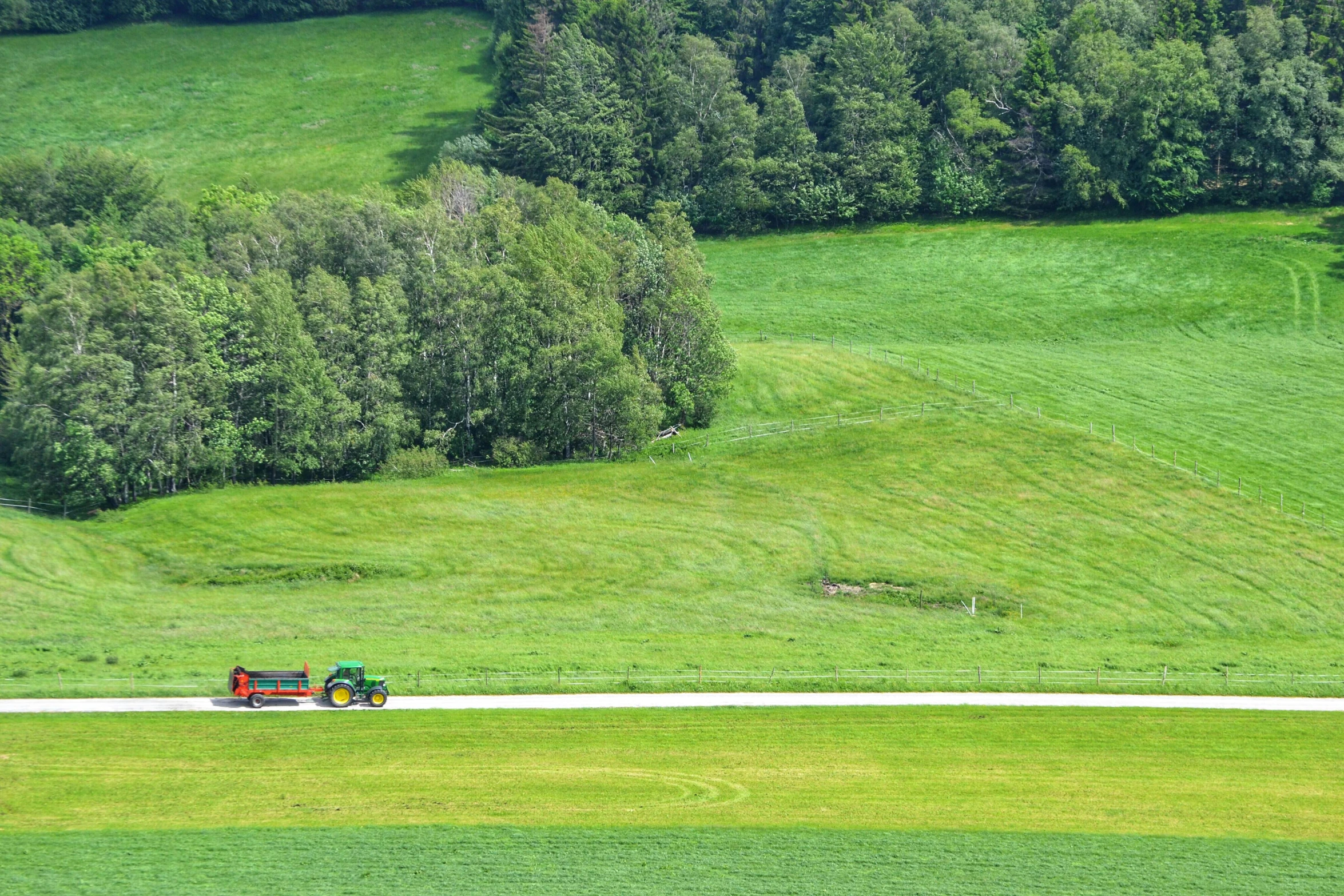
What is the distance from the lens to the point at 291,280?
97.9 metres

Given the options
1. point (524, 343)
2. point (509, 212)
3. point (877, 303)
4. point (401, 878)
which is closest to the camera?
point (401, 878)

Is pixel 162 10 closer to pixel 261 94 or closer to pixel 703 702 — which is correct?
pixel 261 94

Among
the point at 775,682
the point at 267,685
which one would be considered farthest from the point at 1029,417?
the point at 267,685

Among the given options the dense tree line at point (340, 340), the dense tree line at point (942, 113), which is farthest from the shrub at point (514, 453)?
the dense tree line at point (942, 113)

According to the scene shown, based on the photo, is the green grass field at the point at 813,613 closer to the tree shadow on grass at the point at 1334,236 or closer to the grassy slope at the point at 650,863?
the grassy slope at the point at 650,863

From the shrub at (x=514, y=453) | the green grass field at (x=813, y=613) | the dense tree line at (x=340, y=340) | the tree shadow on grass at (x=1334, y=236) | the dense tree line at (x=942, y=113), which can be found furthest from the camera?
the dense tree line at (x=942, y=113)

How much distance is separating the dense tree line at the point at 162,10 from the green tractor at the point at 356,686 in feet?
479

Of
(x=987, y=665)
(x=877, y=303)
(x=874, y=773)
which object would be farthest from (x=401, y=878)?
(x=877, y=303)

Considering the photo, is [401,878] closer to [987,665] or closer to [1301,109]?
[987,665]

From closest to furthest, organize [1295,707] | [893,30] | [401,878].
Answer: [401,878] < [1295,707] < [893,30]

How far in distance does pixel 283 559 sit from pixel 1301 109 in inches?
4187

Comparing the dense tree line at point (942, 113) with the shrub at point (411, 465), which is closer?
the shrub at point (411, 465)

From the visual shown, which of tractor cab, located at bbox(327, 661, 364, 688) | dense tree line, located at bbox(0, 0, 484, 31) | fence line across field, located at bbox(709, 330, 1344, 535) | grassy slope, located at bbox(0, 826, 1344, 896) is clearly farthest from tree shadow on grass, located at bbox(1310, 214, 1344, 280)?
dense tree line, located at bbox(0, 0, 484, 31)

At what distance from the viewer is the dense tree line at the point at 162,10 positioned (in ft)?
568
